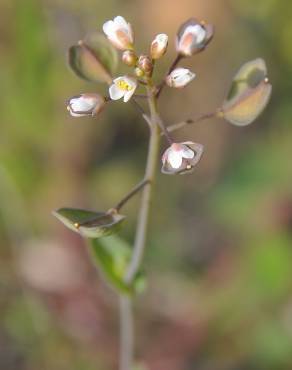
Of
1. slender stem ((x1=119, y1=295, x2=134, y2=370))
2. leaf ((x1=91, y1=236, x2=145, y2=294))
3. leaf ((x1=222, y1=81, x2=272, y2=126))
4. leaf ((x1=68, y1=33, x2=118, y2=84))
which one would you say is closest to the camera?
leaf ((x1=222, y1=81, x2=272, y2=126))

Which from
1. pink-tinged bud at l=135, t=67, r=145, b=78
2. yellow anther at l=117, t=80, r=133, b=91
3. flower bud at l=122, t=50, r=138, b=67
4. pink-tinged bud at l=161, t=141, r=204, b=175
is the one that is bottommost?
pink-tinged bud at l=161, t=141, r=204, b=175

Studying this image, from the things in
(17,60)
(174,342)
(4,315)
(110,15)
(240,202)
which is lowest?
(174,342)

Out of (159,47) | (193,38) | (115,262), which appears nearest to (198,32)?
(193,38)

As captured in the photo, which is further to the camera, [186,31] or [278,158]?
[278,158]

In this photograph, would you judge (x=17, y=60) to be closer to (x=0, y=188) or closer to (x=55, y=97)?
(x=55, y=97)

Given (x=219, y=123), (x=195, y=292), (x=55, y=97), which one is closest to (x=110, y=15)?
(x=55, y=97)

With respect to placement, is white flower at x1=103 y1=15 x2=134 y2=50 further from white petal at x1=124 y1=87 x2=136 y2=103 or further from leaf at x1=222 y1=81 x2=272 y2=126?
leaf at x1=222 y1=81 x2=272 y2=126

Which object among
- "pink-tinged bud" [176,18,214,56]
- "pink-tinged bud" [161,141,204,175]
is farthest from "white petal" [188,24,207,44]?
"pink-tinged bud" [161,141,204,175]
